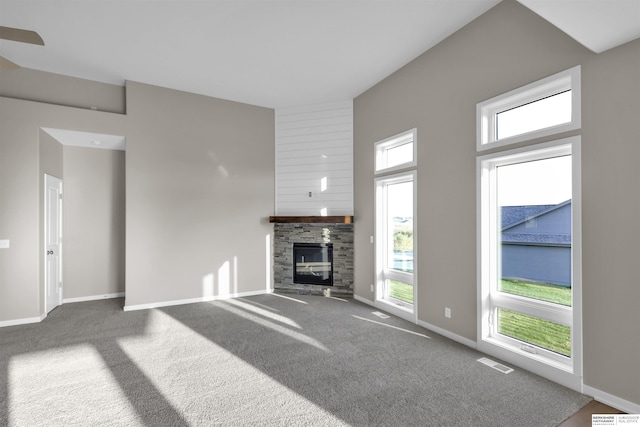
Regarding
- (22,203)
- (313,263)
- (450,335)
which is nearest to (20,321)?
(22,203)

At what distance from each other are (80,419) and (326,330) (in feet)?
8.36

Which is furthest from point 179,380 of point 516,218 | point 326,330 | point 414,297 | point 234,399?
point 516,218

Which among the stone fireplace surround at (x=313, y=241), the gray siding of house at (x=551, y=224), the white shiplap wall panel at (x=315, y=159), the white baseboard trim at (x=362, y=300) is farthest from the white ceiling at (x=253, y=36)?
the white baseboard trim at (x=362, y=300)

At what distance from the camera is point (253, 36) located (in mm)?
3957

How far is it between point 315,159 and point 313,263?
1.93m

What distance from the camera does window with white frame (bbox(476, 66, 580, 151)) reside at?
2742mm

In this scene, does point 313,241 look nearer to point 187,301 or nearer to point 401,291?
point 401,291

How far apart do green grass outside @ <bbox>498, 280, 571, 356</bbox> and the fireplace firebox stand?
10.2ft

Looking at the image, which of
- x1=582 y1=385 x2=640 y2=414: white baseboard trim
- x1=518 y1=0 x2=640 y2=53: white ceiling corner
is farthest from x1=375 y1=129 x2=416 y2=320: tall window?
x1=518 y1=0 x2=640 y2=53: white ceiling corner

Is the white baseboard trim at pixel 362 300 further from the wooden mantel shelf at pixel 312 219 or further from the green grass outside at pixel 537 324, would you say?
the green grass outside at pixel 537 324

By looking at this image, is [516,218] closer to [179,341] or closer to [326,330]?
[326,330]

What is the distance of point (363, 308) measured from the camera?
516 centimetres

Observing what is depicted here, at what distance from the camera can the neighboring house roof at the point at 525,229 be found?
116 inches

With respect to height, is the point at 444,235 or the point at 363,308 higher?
the point at 444,235
